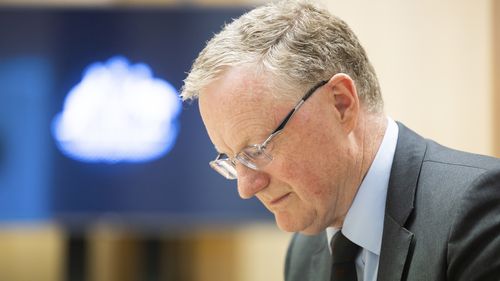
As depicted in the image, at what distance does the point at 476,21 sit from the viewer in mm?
2684

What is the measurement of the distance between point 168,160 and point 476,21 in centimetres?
138

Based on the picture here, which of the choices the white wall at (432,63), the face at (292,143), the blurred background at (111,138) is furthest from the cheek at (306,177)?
the blurred background at (111,138)

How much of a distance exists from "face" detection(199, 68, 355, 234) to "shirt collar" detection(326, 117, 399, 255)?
0.03 meters

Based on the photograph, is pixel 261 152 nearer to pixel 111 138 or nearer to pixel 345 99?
pixel 345 99

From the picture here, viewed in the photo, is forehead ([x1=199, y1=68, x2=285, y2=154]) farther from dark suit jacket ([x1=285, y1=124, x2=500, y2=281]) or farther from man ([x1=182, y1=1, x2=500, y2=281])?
dark suit jacket ([x1=285, y1=124, x2=500, y2=281])

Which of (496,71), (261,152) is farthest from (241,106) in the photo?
(496,71)

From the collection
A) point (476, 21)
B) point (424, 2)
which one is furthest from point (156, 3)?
point (476, 21)

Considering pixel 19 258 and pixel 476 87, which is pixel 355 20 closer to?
pixel 476 87

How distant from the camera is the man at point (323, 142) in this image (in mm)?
1320

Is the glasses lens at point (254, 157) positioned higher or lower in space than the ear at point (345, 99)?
lower

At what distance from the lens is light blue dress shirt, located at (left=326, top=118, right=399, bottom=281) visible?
136 centimetres

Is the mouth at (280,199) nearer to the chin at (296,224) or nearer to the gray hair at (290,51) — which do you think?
the chin at (296,224)

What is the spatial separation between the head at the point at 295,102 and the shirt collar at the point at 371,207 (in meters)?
0.02

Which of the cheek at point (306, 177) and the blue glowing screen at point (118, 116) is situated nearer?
the cheek at point (306, 177)
